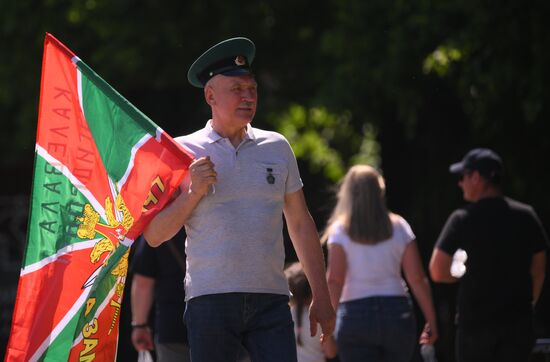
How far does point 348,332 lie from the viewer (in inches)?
290

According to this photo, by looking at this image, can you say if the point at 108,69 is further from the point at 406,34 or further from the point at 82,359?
the point at 82,359

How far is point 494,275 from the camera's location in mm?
7332

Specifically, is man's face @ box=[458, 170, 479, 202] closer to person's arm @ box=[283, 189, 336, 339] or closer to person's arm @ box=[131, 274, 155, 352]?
person's arm @ box=[131, 274, 155, 352]

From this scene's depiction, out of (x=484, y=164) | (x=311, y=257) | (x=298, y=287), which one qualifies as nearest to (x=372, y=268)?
(x=298, y=287)

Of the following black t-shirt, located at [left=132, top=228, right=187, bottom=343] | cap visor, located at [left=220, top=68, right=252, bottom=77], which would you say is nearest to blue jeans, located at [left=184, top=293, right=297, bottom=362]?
cap visor, located at [left=220, top=68, right=252, bottom=77]

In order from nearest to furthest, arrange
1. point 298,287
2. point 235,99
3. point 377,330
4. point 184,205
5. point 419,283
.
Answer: point 184,205
point 235,99
point 377,330
point 419,283
point 298,287

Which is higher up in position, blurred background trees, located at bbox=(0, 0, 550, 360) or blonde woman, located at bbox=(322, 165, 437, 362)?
blurred background trees, located at bbox=(0, 0, 550, 360)

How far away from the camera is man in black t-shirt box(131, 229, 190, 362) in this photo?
6.86 m

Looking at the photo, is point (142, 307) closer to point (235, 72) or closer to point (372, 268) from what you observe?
point (372, 268)

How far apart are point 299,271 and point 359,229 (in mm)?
595

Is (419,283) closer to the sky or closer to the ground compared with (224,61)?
closer to the ground

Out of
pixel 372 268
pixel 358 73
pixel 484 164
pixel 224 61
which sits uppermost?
pixel 358 73

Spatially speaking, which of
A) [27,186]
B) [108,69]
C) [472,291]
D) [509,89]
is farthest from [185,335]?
[27,186]

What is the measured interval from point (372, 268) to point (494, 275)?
2.45 ft
